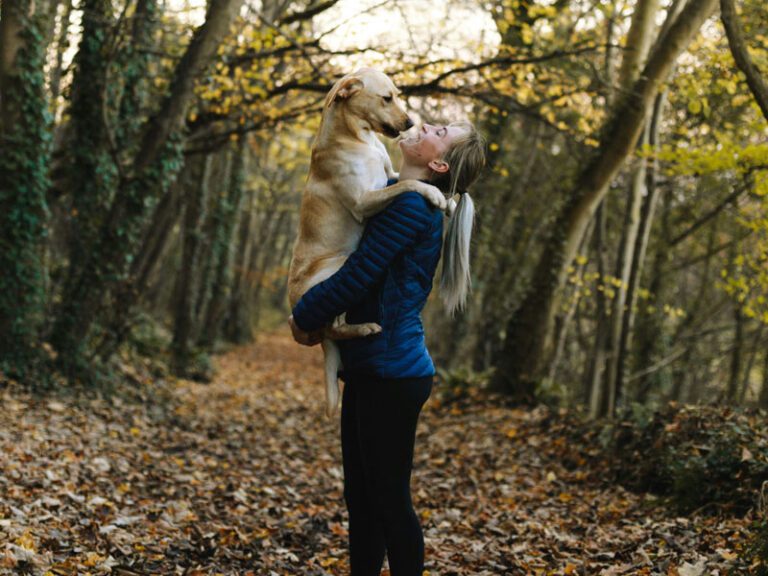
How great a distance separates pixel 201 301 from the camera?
1683cm

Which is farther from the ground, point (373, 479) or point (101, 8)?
point (101, 8)

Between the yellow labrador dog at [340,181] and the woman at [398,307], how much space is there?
0.37 ft

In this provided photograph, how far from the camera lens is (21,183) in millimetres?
8141

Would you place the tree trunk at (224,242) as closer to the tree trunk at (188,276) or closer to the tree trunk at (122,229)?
the tree trunk at (188,276)

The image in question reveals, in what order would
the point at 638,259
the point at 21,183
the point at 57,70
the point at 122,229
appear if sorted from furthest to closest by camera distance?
the point at 57,70
the point at 638,259
the point at 122,229
the point at 21,183

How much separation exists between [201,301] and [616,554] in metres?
13.5

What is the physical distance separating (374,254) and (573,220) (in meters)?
7.49

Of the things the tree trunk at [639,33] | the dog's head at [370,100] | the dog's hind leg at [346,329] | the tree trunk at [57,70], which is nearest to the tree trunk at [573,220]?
the tree trunk at [639,33]

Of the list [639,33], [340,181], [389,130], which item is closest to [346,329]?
[340,181]

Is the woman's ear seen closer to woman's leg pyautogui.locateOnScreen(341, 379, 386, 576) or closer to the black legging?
the black legging

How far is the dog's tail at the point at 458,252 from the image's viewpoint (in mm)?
3100

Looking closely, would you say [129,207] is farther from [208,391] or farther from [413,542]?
[413,542]

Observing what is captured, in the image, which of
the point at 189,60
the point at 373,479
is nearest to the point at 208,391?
the point at 189,60

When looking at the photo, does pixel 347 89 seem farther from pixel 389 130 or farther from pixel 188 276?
pixel 188 276
